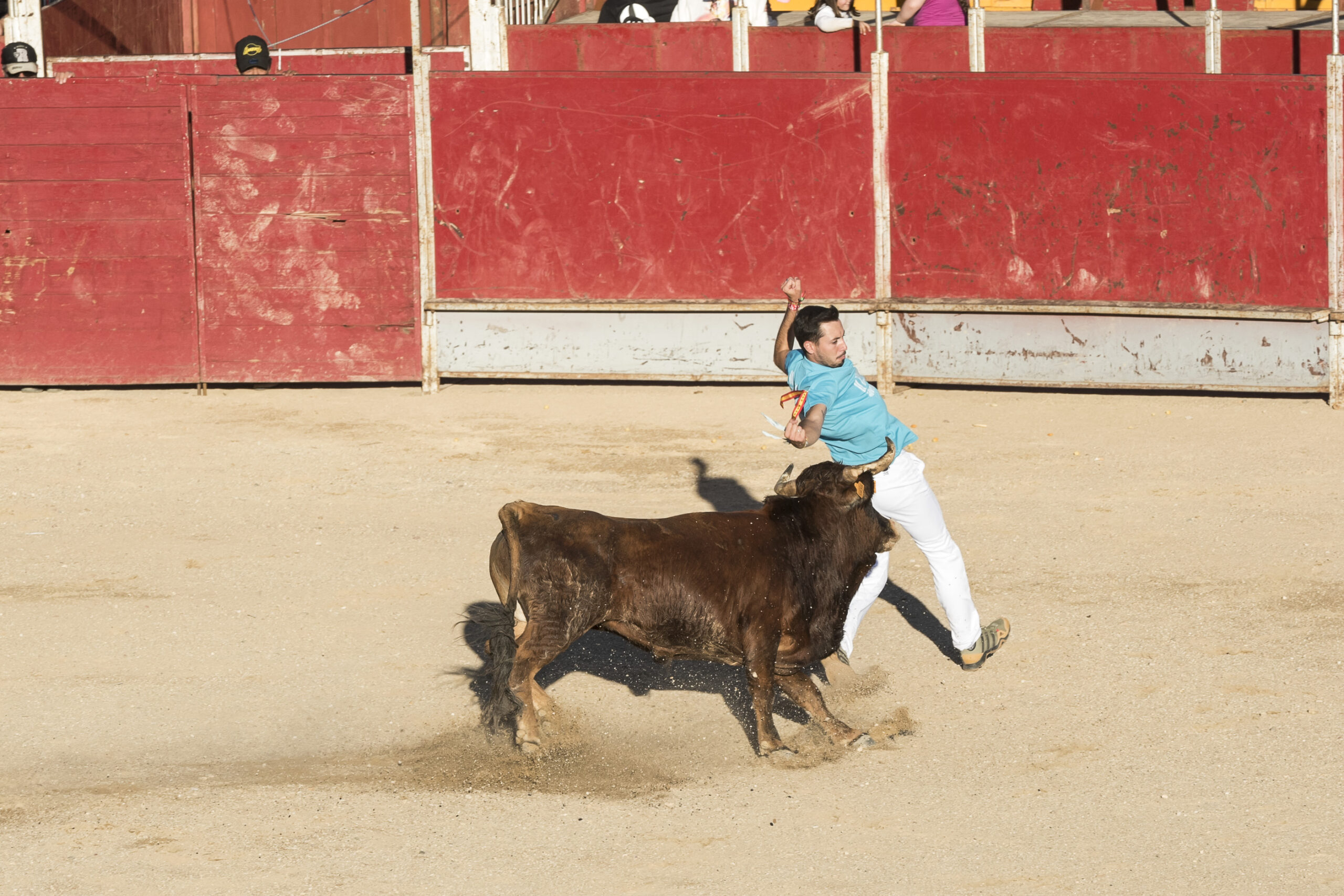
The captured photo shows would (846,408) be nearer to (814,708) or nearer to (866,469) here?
(866,469)

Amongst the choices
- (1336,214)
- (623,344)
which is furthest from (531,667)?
(1336,214)

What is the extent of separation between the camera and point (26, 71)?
13758 mm

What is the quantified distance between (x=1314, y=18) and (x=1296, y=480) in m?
7.92

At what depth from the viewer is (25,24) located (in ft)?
47.0

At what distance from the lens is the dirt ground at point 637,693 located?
5082 mm

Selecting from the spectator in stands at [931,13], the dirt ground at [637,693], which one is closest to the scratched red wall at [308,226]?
the dirt ground at [637,693]

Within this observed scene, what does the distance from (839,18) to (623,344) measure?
4.48m

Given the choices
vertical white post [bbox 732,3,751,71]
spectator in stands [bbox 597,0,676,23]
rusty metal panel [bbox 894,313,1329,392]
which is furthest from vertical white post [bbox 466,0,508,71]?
rusty metal panel [bbox 894,313,1329,392]

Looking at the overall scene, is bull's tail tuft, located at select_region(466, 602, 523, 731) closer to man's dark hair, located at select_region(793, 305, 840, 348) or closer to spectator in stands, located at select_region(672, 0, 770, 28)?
man's dark hair, located at select_region(793, 305, 840, 348)

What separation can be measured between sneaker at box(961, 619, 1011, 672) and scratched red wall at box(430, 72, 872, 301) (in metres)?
6.32

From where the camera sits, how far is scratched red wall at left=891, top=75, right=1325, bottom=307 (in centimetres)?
1232

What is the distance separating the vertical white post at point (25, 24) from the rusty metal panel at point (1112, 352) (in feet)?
26.5

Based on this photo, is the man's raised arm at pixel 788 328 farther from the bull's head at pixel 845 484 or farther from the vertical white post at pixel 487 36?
the vertical white post at pixel 487 36

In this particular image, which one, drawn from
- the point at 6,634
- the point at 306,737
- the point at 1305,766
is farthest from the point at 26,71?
the point at 1305,766
